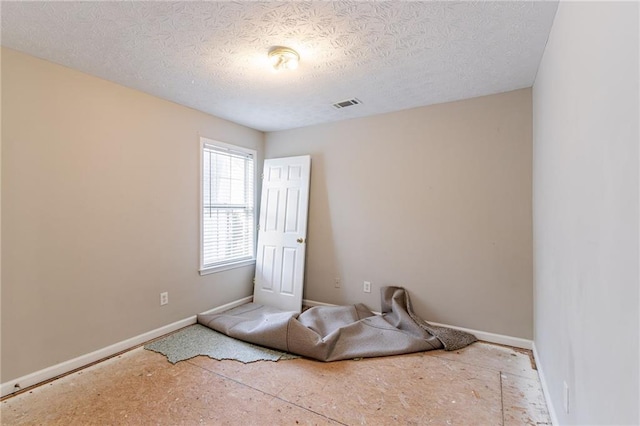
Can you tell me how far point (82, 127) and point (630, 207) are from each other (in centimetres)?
331

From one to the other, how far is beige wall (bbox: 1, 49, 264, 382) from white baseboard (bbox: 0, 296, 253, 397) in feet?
0.16

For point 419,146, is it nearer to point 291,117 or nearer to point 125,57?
point 291,117

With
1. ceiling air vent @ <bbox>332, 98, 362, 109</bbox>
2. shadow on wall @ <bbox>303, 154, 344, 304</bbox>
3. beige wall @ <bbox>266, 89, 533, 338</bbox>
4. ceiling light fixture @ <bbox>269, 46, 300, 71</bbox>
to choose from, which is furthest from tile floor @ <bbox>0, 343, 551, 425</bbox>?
ceiling air vent @ <bbox>332, 98, 362, 109</bbox>

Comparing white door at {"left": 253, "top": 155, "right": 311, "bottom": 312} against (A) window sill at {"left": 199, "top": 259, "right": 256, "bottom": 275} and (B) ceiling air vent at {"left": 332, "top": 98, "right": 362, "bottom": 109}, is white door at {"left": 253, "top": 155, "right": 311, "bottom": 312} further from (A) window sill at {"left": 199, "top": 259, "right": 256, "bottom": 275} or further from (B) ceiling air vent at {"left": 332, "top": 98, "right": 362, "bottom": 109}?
(B) ceiling air vent at {"left": 332, "top": 98, "right": 362, "bottom": 109}

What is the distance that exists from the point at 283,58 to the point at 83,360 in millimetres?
2852

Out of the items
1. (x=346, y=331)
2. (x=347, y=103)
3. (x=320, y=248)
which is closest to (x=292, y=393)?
(x=346, y=331)

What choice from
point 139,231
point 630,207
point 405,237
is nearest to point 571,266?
point 630,207

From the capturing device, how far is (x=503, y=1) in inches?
63.3

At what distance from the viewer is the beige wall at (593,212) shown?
852 mm

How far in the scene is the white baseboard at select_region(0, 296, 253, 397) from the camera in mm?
2076

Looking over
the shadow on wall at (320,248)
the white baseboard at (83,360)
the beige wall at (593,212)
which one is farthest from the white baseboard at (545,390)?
the white baseboard at (83,360)

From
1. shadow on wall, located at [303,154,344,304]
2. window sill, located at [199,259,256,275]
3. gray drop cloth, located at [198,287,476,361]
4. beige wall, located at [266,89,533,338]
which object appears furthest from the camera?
shadow on wall, located at [303,154,344,304]

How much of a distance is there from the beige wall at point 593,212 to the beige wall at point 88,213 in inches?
127

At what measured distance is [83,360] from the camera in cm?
242
